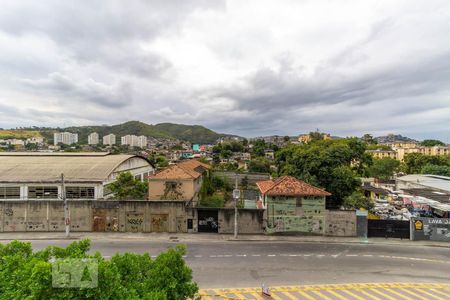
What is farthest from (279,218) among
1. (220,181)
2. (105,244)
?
(220,181)

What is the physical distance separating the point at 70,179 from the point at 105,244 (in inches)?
596

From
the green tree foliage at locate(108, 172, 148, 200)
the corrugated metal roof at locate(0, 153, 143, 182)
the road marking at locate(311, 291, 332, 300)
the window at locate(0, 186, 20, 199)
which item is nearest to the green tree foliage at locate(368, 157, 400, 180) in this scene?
the green tree foliage at locate(108, 172, 148, 200)

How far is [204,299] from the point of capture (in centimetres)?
1218

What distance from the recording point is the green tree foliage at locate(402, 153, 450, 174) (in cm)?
7625

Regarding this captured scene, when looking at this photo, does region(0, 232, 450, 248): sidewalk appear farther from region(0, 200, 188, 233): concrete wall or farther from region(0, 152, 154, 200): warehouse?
region(0, 152, 154, 200): warehouse

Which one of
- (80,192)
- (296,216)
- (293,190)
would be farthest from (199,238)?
(80,192)

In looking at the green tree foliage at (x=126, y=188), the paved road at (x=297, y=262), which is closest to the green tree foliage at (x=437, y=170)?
the paved road at (x=297, y=262)

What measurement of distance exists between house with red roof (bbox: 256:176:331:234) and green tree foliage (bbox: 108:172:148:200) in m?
15.9

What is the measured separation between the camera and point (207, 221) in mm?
24688

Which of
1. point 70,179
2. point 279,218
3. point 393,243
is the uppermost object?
point 70,179

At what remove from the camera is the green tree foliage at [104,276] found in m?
4.95

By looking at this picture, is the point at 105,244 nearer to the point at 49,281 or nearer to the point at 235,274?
the point at 235,274

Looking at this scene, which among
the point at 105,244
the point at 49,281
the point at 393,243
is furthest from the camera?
the point at 393,243

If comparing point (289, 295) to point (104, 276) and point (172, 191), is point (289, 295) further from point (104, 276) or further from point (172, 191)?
point (172, 191)
